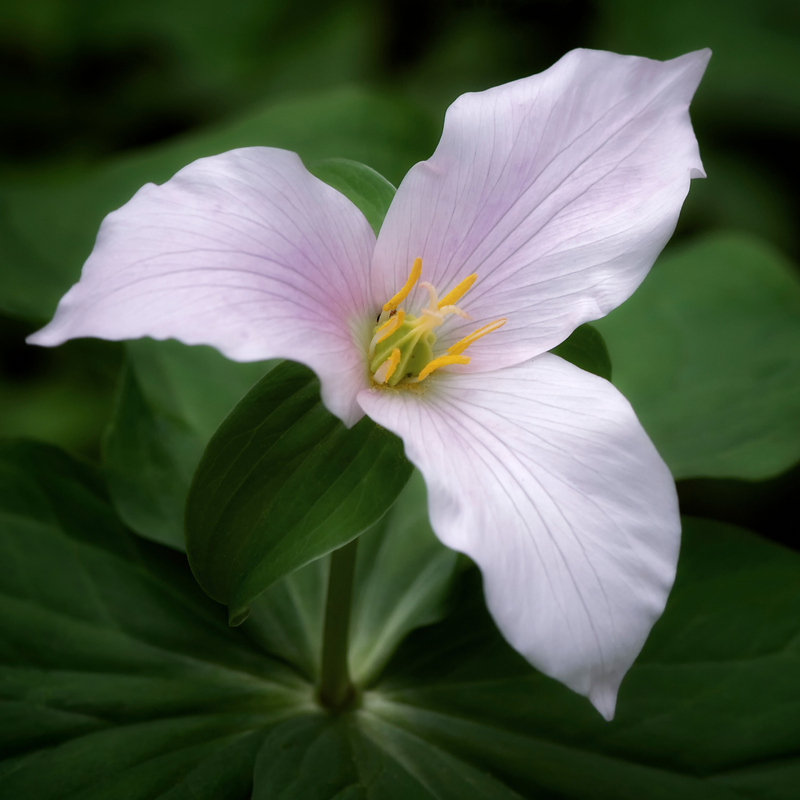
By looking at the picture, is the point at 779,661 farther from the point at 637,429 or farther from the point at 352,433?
the point at 352,433

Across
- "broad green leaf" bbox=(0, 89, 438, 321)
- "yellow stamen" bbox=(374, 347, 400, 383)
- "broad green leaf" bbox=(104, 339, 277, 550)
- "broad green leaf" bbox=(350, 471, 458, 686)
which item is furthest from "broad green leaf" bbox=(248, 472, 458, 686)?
"broad green leaf" bbox=(0, 89, 438, 321)

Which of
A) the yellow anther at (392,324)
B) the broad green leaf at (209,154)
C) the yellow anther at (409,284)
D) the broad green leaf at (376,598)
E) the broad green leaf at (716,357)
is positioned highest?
the yellow anther at (409,284)

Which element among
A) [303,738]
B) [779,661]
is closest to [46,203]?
[303,738]

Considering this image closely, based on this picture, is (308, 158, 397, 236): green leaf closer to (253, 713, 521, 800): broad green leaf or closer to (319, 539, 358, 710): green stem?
(319, 539, 358, 710): green stem

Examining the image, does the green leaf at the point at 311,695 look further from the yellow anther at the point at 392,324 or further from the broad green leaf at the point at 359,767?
the yellow anther at the point at 392,324

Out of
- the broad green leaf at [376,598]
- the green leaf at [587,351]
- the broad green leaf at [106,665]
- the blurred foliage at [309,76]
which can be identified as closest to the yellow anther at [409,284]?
the green leaf at [587,351]

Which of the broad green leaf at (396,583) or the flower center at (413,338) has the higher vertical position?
the flower center at (413,338)
